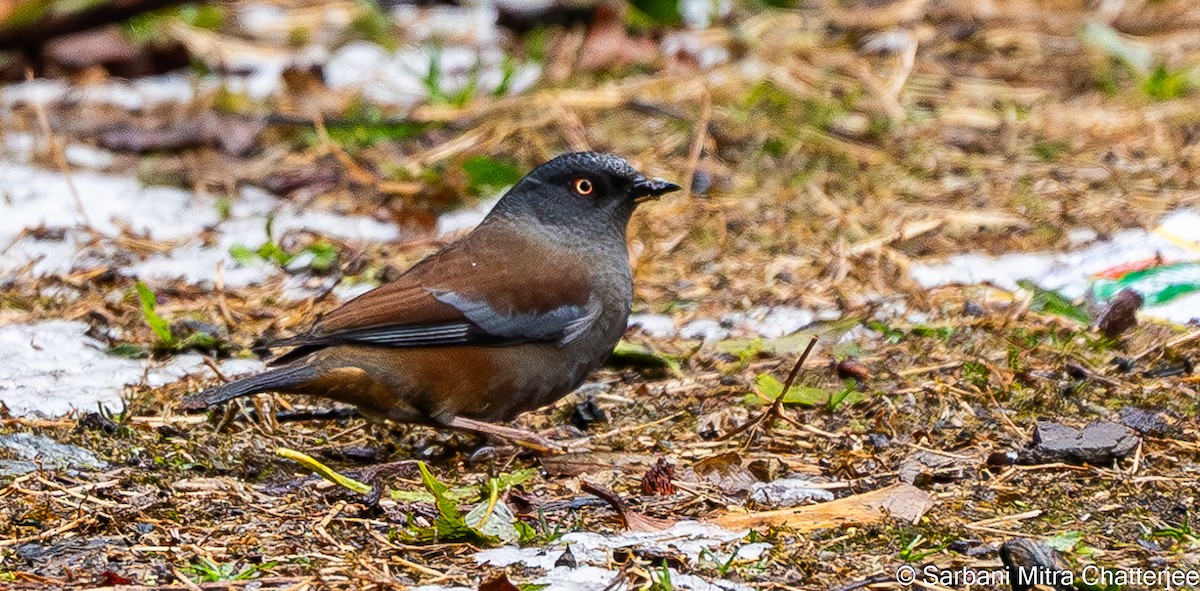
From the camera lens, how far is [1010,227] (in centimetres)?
621

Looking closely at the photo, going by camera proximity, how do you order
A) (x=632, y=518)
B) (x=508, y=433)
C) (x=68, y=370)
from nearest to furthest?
(x=632, y=518), (x=508, y=433), (x=68, y=370)

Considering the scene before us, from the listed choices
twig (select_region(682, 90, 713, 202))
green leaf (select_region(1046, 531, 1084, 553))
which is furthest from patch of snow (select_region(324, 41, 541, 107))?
green leaf (select_region(1046, 531, 1084, 553))

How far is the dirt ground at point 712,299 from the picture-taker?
3.60 metres

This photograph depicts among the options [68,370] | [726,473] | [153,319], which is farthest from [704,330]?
[68,370]

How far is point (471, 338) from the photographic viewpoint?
441cm

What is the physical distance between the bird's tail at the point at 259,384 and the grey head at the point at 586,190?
1.06m

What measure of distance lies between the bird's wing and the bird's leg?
0.24 metres

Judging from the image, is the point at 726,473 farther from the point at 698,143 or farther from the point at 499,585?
the point at 698,143

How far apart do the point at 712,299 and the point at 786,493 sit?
6.16 ft

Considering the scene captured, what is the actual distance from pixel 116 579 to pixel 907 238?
12.4ft

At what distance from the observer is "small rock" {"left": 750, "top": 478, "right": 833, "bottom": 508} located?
386 cm

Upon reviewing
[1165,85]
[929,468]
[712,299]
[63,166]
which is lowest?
[1165,85]

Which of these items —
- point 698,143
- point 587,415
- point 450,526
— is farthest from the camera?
point 698,143

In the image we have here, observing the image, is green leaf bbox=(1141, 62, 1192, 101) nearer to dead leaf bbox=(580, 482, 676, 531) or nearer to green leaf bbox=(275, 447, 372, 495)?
dead leaf bbox=(580, 482, 676, 531)
